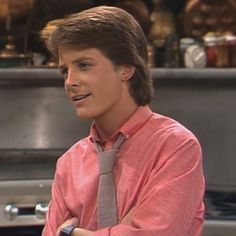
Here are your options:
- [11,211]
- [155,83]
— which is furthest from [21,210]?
[155,83]

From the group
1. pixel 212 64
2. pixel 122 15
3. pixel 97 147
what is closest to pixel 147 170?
pixel 97 147

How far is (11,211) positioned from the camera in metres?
2.45

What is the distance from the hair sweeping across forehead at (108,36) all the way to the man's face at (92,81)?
0.01 m

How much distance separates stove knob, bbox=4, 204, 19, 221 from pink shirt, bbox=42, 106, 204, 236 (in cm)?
114

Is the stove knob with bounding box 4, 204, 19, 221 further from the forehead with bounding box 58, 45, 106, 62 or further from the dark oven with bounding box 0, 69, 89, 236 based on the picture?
the forehead with bounding box 58, 45, 106, 62

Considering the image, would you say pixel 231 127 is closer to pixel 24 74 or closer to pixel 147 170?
pixel 24 74

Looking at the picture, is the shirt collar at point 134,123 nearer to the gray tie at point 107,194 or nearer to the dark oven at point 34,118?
the gray tie at point 107,194

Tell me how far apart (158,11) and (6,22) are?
664 mm

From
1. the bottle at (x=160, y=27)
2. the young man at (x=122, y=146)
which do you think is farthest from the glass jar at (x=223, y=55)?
the young man at (x=122, y=146)

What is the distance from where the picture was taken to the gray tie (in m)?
1.22

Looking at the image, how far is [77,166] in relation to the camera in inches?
51.5

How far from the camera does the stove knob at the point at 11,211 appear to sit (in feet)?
8.02

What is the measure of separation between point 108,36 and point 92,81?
9 centimetres

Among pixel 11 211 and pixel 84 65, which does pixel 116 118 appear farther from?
pixel 11 211
